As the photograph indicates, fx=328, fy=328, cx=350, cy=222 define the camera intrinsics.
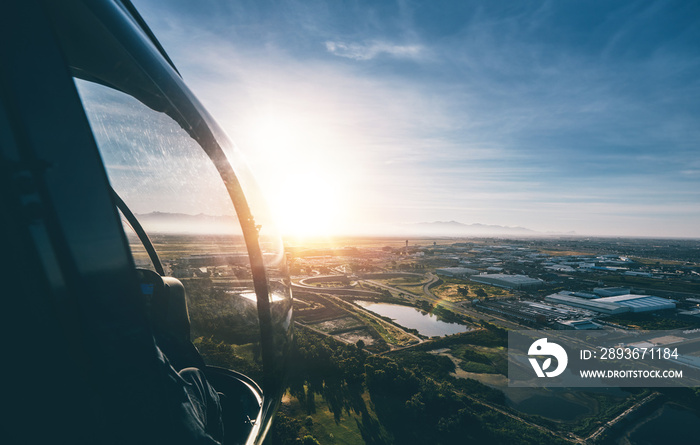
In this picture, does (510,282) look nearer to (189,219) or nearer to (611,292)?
(611,292)

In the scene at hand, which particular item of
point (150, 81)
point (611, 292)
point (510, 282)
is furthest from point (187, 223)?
point (611, 292)

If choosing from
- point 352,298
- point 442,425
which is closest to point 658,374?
point 442,425

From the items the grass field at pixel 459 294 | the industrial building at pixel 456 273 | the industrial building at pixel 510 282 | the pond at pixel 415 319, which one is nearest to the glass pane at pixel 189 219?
the pond at pixel 415 319

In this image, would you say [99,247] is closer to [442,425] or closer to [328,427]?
[328,427]

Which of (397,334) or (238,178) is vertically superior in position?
(238,178)

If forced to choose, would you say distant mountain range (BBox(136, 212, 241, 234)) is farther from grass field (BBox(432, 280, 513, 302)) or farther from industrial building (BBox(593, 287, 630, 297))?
industrial building (BBox(593, 287, 630, 297))
